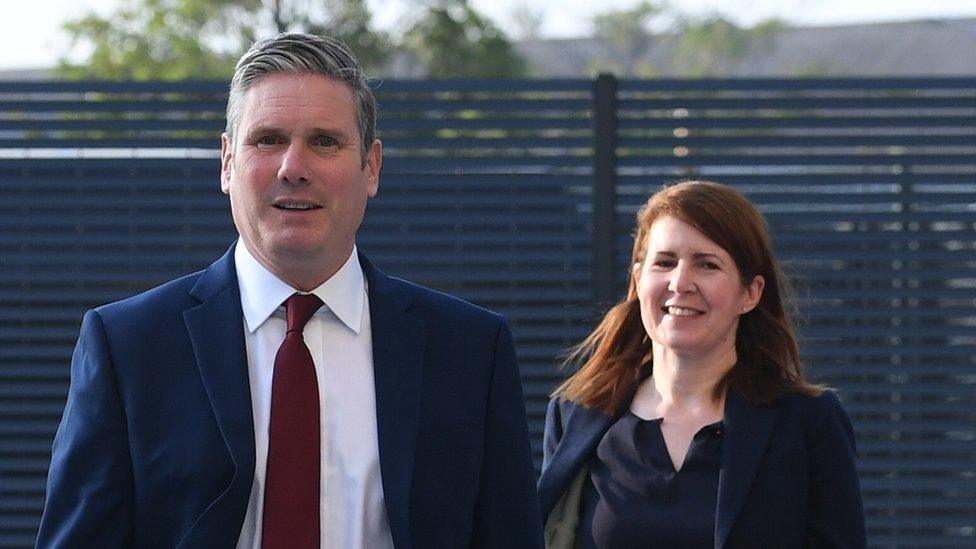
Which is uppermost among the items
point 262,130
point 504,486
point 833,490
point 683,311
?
point 262,130

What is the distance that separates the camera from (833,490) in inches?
149

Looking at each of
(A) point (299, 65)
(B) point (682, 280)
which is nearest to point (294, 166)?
(A) point (299, 65)

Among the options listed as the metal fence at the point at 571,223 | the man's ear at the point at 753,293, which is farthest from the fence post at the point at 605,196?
the man's ear at the point at 753,293

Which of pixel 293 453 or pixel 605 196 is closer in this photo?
pixel 293 453

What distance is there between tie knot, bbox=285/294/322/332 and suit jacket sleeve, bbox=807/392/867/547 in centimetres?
159

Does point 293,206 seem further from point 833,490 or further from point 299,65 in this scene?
point 833,490

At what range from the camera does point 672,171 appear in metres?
6.56

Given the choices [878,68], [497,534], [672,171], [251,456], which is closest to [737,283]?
[497,534]

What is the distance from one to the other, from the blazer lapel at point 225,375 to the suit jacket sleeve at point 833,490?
169 cm

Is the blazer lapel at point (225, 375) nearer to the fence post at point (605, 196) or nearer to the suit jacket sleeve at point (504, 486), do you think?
the suit jacket sleeve at point (504, 486)

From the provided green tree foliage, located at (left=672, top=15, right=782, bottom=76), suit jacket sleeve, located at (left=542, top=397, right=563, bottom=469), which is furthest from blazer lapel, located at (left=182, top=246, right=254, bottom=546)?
green tree foliage, located at (left=672, top=15, right=782, bottom=76)

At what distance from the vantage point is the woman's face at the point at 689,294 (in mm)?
3951

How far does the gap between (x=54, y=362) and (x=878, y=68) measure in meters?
44.4

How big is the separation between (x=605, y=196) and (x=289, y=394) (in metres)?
3.96
